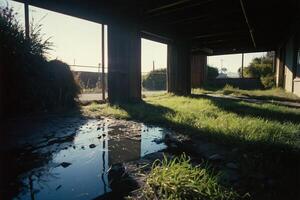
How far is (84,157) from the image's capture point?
1.99 m

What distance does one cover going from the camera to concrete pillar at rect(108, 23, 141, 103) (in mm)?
5824

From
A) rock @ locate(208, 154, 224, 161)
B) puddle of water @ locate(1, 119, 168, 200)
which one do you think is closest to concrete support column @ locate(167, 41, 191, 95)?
puddle of water @ locate(1, 119, 168, 200)

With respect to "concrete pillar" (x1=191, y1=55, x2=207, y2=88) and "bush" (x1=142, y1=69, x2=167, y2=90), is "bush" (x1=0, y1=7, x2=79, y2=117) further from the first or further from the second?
"bush" (x1=142, y1=69, x2=167, y2=90)

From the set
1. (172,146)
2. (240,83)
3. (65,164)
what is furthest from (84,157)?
(240,83)

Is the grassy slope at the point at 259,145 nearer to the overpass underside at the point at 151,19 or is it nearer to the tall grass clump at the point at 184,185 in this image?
the tall grass clump at the point at 184,185

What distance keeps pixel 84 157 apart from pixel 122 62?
4206mm

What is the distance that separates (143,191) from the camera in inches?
54.1

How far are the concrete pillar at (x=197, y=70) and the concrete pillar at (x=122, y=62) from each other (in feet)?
28.6

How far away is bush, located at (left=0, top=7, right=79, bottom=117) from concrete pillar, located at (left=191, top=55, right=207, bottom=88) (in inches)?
418

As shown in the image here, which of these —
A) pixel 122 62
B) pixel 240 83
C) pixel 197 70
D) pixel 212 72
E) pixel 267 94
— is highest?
Result: pixel 212 72

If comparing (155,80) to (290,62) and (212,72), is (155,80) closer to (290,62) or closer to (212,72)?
(212,72)

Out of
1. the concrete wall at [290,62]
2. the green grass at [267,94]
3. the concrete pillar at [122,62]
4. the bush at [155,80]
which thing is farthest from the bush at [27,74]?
the bush at [155,80]

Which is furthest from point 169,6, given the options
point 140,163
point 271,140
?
point 140,163

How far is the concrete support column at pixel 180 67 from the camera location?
8.81 metres
